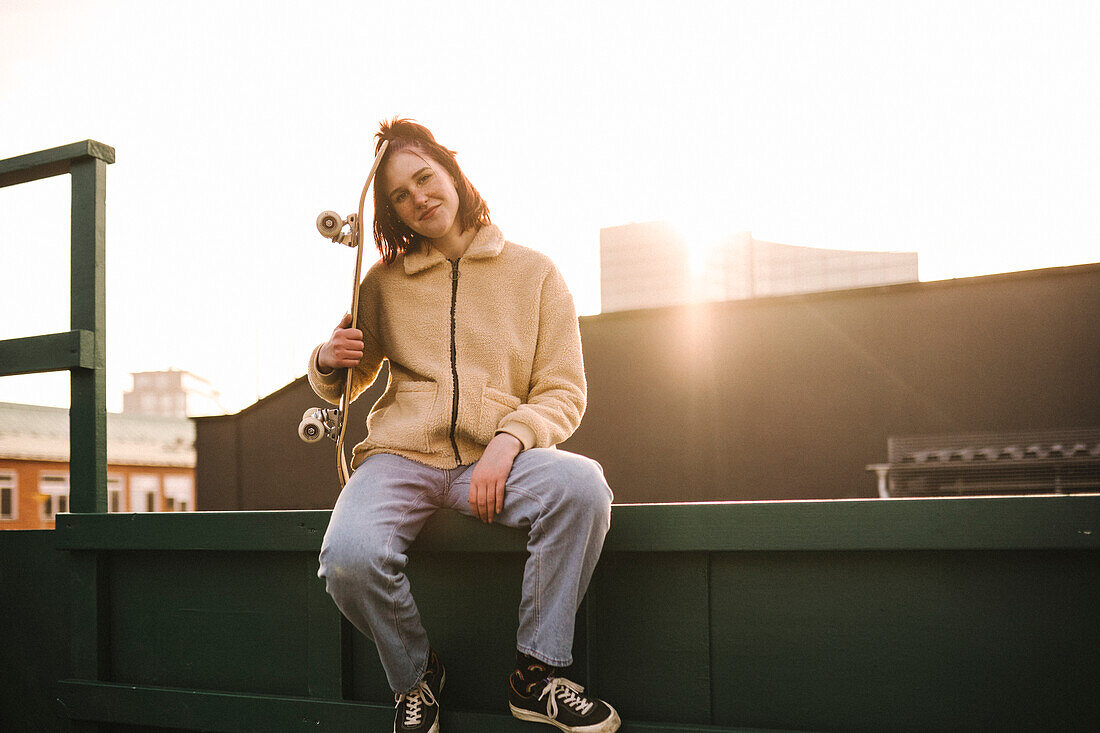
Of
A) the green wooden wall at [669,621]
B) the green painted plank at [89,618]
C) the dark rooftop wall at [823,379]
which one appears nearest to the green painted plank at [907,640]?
the green wooden wall at [669,621]

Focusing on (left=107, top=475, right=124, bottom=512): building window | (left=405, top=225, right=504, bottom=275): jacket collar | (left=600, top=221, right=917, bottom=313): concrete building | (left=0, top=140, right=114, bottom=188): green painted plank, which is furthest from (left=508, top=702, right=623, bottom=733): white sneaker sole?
(left=107, top=475, right=124, bottom=512): building window

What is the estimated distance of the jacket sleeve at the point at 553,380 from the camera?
6.53 ft

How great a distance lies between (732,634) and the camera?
73.4 inches

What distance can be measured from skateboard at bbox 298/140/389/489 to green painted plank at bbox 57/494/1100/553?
203 mm

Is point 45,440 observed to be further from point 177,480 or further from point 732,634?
point 732,634

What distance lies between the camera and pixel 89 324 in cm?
252

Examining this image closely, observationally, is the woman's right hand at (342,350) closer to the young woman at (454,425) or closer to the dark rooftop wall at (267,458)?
the young woman at (454,425)

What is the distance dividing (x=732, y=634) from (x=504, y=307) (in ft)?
3.02

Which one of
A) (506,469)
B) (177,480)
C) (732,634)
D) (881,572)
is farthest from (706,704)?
(177,480)

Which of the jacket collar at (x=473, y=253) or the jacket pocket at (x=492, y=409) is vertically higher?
the jacket collar at (x=473, y=253)

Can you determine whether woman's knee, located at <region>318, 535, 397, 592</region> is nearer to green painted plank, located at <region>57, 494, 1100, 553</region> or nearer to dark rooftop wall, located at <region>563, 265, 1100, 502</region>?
green painted plank, located at <region>57, 494, 1100, 553</region>

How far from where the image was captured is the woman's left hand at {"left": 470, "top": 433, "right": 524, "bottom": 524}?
189cm

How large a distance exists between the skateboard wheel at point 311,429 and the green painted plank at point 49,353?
77cm

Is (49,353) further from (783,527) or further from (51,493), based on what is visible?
(51,493)
